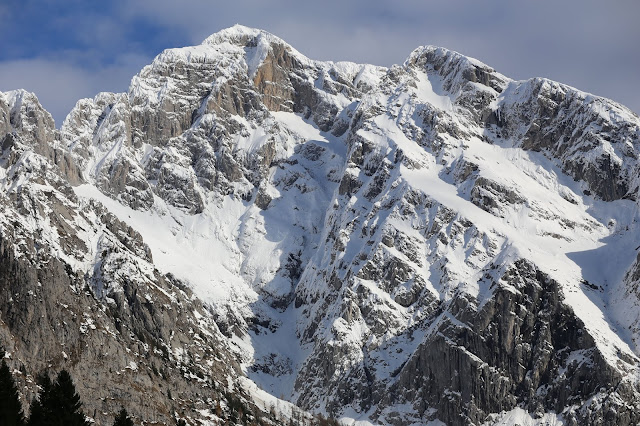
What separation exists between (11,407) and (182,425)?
39212mm

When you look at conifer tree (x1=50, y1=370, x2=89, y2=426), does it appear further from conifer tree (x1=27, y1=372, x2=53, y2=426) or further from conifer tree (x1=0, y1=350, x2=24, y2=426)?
conifer tree (x1=0, y1=350, x2=24, y2=426)

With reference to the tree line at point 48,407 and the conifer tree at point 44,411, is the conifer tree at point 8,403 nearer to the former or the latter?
the tree line at point 48,407

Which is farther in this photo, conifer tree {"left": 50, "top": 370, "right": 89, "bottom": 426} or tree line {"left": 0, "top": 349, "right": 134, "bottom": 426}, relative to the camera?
conifer tree {"left": 50, "top": 370, "right": 89, "bottom": 426}

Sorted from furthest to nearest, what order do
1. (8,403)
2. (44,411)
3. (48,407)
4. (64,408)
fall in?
Answer: (64,408), (48,407), (44,411), (8,403)

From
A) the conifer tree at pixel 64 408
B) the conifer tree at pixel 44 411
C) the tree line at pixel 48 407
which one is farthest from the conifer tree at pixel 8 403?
the conifer tree at pixel 64 408

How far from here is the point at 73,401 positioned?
10569 cm

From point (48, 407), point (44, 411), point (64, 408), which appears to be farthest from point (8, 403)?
point (64, 408)

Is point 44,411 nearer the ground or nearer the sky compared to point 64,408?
nearer the ground

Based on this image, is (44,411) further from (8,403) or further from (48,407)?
(8,403)

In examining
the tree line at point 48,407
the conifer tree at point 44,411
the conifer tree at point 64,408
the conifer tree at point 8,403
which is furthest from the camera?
the conifer tree at point 64,408

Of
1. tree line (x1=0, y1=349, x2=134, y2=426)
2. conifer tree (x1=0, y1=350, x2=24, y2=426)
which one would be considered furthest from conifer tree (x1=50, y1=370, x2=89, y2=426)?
conifer tree (x1=0, y1=350, x2=24, y2=426)

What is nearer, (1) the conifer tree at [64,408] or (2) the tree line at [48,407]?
(2) the tree line at [48,407]

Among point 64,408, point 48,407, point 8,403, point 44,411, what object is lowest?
point 8,403

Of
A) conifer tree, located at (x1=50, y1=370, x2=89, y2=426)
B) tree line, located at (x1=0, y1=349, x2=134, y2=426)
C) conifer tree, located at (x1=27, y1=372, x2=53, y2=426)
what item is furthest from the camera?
conifer tree, located at (x1=50, y1=370, x2=89, y2=426)
